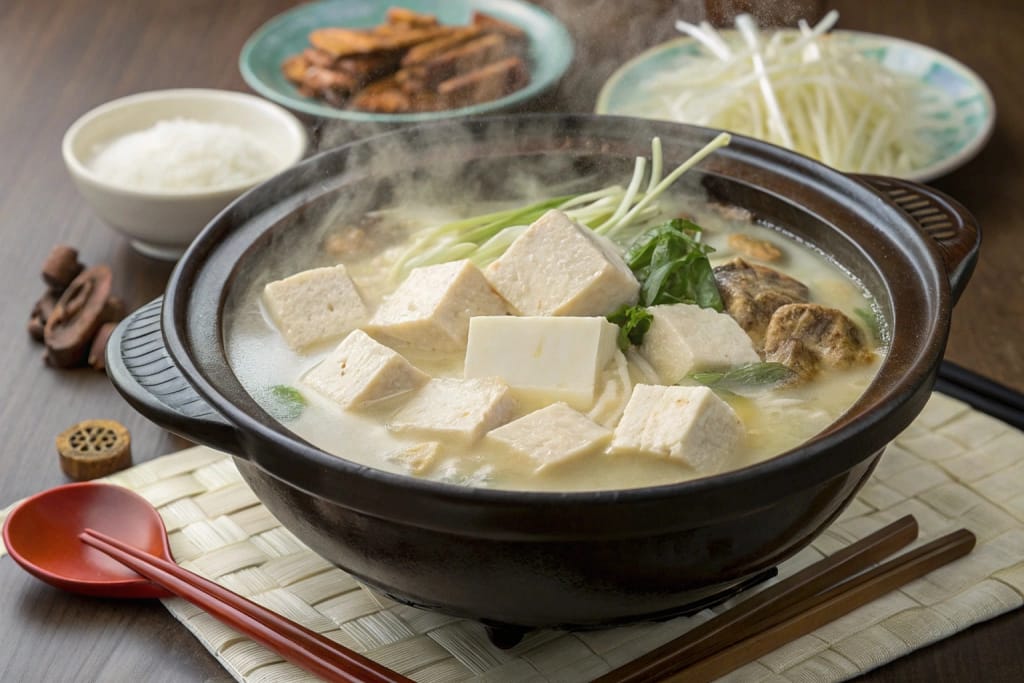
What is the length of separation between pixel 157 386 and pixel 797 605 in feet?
3.50

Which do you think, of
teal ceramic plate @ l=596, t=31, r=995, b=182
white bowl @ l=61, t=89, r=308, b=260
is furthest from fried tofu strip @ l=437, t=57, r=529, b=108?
white bowl @ l=61, t=89, r=308, b=260

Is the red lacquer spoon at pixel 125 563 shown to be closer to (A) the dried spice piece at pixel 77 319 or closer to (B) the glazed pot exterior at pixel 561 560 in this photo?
(B) the glazed pot exterior at pixel 561 560

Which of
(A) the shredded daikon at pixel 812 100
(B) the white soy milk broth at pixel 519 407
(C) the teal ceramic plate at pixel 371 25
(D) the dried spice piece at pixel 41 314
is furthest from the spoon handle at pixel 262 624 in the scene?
(A) the shredded daikon at pixel 812 100

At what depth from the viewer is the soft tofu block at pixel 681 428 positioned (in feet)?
5.71

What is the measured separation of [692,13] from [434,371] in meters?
2.81

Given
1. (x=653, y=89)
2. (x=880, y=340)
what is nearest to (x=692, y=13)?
(x=653, y=89)

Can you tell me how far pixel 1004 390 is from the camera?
2.48 metres

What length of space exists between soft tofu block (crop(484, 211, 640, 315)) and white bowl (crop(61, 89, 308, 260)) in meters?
1.12

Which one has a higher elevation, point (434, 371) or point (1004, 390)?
point (434, 371)

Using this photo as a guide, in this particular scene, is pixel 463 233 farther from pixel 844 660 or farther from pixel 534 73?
pixel 534 73

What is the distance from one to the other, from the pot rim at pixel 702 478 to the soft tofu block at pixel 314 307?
0.15m

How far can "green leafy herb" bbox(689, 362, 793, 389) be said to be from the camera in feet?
6.56

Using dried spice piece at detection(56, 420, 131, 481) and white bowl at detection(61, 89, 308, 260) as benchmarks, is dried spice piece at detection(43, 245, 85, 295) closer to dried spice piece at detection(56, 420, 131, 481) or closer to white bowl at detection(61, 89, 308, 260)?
white bowl at detection(61, 89, 308, 260)

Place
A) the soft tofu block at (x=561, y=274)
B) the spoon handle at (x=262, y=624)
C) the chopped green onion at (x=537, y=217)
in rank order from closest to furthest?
the spoon handle at (x=262, y=624) < the soft tofu block at (x=561, y=274) < the chopped green onion at (x=537, y=217)
